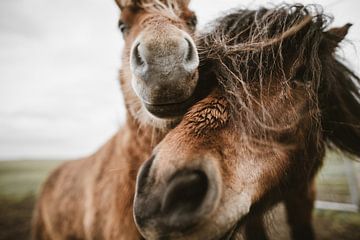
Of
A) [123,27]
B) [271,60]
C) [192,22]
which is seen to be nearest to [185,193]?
[271,60]

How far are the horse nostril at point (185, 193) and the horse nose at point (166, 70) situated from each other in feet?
1.92

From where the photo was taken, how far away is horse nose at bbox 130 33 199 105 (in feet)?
4.44

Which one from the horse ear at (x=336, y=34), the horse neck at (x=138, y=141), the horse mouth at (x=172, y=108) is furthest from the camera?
the horse neck at (x=138, y=141)

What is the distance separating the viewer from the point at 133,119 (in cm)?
246

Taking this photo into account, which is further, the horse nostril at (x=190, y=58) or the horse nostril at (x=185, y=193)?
the horse nostril at (x=190, y=58)

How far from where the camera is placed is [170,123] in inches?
67.1

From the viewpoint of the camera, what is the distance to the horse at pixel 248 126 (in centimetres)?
91

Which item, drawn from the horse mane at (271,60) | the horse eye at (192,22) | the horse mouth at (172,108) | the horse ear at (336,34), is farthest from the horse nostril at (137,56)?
the horse ear at (336,34)

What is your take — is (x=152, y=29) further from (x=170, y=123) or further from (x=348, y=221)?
(x=348, y=221)

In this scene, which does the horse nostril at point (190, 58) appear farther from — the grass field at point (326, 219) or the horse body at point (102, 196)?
the grass field at point (326, 219)

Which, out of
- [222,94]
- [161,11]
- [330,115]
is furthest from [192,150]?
[161,11]

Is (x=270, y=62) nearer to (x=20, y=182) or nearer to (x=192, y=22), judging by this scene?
(x=192, y=22)

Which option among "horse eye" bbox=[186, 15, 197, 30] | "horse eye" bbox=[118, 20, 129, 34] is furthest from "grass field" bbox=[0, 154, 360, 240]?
"horse eye" bbox=[118, 20, 129, 34]

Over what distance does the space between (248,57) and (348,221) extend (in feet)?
16.8
